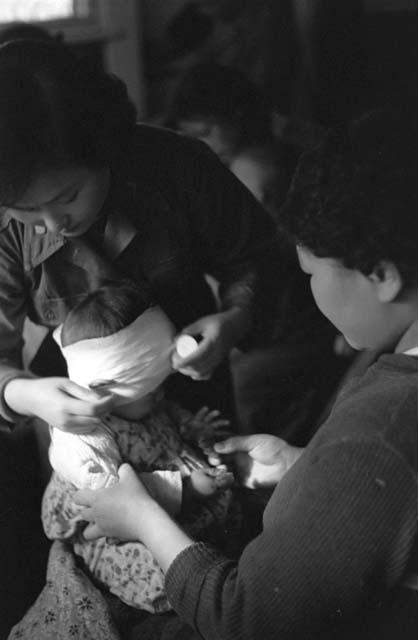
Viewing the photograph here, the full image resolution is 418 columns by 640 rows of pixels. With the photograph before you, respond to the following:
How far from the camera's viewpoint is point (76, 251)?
0.68 metres

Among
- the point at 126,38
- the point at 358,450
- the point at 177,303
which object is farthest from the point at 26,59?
the point at 358,450

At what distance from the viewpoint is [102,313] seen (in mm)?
694

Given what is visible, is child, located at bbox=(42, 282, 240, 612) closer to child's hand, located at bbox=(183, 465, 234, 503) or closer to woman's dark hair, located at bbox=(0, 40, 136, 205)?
child's hand, located at bbox=(183, 465, 234, 503)

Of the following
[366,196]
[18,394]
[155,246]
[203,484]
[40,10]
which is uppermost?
[40,10]

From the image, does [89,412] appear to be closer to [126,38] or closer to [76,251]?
[76,251]

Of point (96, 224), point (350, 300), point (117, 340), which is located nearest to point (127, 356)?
point (117, 340)

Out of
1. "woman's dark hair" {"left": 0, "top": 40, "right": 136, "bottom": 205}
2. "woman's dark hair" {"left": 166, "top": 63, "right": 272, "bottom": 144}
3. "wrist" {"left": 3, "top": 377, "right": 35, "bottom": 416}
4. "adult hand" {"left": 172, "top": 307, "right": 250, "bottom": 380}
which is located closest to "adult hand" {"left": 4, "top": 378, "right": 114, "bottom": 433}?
"wrist" {"left": 3, "top": 377, "right": 35, "bottom": 416}

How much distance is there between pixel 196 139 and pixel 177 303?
178mm

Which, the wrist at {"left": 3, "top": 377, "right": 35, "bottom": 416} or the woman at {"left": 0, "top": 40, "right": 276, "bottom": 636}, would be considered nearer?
the woman at {"left": 0, "top": 40, "right": 276, "bottom": 636}

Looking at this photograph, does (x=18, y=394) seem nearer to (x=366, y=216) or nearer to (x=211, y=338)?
(x=211, y=338)

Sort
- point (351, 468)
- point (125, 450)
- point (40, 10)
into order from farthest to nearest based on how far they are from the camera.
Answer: point (125, 450), point (40, 10), point (351, 468)

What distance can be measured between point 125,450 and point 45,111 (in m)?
0.36

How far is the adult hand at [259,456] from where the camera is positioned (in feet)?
2.47

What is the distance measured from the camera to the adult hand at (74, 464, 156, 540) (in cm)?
66
